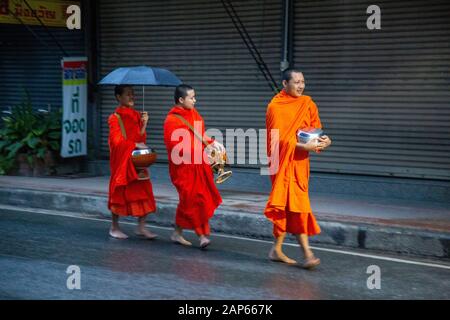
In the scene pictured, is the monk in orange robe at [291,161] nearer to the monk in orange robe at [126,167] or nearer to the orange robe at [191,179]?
the orange robe at [191,179]

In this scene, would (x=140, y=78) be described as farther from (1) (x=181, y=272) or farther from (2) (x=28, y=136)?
(2) (x=28, y=136)

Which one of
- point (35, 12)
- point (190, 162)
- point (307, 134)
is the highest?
point (35, 12)

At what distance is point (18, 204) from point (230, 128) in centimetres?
350

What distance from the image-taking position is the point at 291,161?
7.84 meters

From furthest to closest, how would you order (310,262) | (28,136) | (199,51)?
(28,136) → (199,51) → (310,262)

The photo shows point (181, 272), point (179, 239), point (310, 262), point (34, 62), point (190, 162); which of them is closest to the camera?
point (181, 272)

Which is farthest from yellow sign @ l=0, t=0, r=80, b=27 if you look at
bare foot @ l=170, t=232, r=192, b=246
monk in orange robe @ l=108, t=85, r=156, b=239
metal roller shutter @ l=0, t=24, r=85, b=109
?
bare foot @ l=170, t=232, r=192, b=246

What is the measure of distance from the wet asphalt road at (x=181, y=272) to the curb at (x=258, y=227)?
0.52 meters

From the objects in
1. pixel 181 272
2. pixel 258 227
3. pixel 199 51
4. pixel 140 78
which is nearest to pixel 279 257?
pixel 181 272

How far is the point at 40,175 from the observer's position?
47.0 feet

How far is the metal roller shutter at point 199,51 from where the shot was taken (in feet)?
42.9

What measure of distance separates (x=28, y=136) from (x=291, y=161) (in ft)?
24.7

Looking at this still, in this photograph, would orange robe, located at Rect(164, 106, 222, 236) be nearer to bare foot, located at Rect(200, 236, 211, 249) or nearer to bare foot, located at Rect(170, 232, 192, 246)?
bare foot, located at Rect(200, 236, 211, 249)

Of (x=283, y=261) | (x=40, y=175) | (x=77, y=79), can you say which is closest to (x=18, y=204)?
(x=40, y=175)
